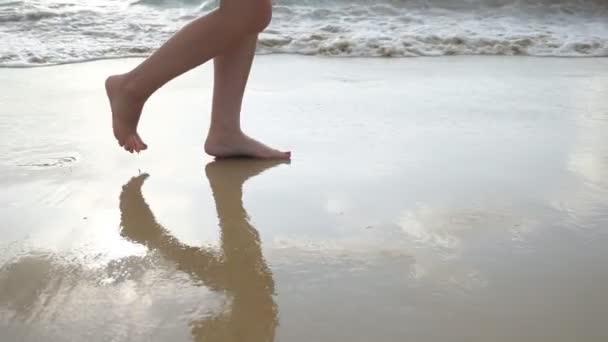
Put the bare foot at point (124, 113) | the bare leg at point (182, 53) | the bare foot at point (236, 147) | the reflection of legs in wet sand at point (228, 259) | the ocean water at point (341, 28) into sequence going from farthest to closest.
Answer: the ocean water at point (341, 28)
the bare foot at point (236, 147)
the bare foot at point (124, 113)
the bare leg at point (182, 53)
the reflection of legs in wet sand at point (228, 259)

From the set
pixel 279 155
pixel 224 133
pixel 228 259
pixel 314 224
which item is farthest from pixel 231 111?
pixel 228 259

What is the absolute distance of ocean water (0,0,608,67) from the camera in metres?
3.50

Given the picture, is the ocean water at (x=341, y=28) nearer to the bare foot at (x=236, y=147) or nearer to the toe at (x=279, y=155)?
the bare foot at (x=236, y=147)

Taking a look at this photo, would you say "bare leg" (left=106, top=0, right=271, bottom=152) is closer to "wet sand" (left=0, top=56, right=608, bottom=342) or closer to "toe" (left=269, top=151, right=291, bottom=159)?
"wet sand" (left=0, top=56, right=608, bottom=342)

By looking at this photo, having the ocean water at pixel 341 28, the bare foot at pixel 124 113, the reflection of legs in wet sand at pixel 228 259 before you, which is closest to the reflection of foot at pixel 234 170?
the reflection of legs in wet sand at pixel 228 259

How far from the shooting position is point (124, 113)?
1.47 meters

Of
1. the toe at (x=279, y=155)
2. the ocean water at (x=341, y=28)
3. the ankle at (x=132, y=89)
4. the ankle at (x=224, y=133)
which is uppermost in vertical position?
the ankle at (x=132, y=89)

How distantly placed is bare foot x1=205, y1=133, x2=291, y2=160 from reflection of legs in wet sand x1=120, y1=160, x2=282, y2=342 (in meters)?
0.12

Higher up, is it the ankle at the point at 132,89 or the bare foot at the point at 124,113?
the ankle at the point at 132,89

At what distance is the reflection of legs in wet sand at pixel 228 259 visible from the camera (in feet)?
2.60

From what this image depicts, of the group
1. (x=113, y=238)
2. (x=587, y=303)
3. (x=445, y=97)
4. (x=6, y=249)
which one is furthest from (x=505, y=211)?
(x=445, y=97)

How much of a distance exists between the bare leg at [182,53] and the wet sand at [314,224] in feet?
0.40

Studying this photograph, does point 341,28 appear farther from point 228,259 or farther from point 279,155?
point 228,259

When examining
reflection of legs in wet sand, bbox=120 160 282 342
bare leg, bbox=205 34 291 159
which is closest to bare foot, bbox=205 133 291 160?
bare leg, bbox=205 34 291 159
